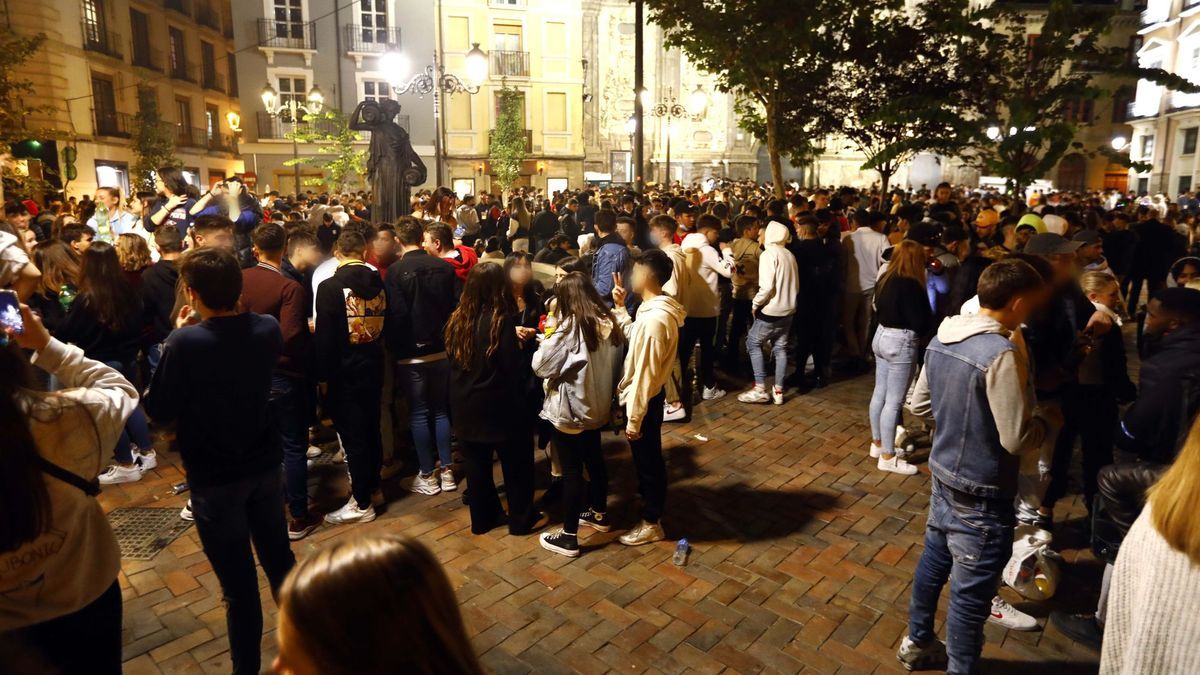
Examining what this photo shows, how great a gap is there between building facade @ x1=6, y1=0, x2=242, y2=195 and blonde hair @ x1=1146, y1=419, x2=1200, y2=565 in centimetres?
1875

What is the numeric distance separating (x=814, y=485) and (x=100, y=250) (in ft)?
18.6

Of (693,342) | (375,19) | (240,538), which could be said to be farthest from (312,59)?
(240,538)

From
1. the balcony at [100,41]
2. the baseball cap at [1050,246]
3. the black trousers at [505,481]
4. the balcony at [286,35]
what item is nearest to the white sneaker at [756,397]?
the baseball cap at [1050,246]

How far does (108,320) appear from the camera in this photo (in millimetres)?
5379

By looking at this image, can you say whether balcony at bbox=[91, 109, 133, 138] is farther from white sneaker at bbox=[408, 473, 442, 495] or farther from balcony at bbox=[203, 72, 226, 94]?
white sneaker at bbox=[408, 473, 442, 495]

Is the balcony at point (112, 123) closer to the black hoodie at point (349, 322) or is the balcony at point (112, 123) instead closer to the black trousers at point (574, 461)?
the black hoodie at point (349, 322)

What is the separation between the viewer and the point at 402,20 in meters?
32.6

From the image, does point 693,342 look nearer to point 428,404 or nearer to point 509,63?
point 428,404

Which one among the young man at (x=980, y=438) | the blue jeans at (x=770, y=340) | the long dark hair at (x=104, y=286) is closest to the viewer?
the young man at (x=980, y=438)

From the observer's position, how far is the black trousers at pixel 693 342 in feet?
24.4

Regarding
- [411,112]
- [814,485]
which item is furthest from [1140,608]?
[411,112]

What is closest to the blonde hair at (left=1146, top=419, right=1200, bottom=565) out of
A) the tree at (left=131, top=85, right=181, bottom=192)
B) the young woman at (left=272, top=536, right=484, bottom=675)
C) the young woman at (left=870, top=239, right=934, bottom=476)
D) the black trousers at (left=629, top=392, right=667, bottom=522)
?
the young woman at (left=272, top=536, right=484, bottom=675)

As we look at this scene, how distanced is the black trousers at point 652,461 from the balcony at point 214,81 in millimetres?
32887

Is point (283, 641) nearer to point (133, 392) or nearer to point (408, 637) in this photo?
point (408, 637)
